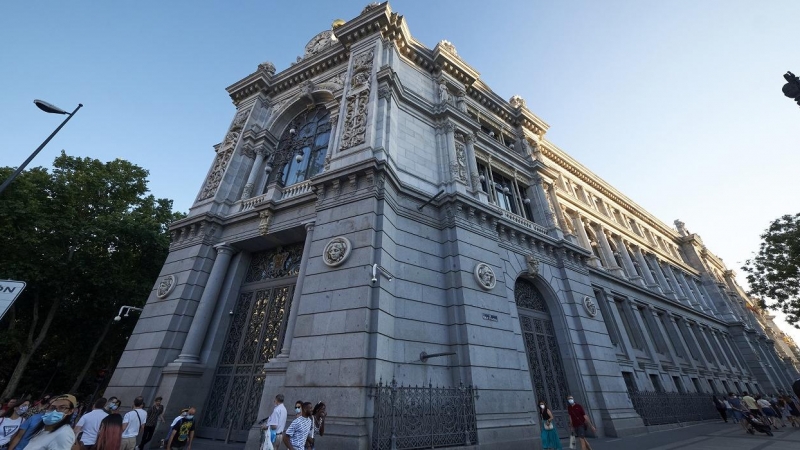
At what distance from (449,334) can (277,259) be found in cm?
812

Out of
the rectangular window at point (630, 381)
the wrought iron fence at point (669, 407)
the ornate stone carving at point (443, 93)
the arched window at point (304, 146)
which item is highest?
the ornate stone carving at point (443, 93)

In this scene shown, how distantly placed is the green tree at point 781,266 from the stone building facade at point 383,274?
791 cm

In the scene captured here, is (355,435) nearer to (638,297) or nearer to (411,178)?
(411,178)

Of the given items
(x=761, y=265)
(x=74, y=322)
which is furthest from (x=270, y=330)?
(x=761, y=265)

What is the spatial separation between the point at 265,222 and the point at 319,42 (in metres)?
15.3

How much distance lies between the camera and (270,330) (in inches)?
509

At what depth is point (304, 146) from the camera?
1842cm

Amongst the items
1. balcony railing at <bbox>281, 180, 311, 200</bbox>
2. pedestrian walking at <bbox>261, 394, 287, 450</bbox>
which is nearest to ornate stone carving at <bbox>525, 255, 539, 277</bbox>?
balcony railing at <bbox>281, 180, 311, 200</bbox>

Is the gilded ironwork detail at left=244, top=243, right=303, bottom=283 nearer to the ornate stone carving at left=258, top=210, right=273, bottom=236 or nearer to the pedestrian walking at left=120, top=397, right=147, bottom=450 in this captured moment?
the ornate stone carving at left=258, top=210, right=273, bottom=236

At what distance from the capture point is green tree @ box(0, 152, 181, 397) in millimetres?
18156

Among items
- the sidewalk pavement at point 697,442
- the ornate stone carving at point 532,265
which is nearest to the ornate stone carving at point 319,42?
the ornate stone carving at point 532,265

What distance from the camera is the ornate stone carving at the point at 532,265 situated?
15.7 metres

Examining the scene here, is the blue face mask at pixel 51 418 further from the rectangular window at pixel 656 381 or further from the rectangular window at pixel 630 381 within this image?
the rectangular window at pixel 656 381

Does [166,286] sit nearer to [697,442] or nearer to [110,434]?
[110,434]
